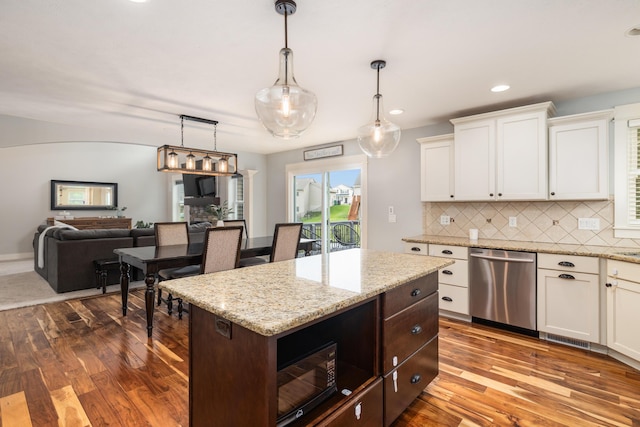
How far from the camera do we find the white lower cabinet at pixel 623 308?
243 cm

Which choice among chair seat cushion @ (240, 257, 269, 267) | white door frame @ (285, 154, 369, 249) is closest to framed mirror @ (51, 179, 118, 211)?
white door frame @ (285, 154, 369, 249)

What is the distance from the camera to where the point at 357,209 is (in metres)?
5.31

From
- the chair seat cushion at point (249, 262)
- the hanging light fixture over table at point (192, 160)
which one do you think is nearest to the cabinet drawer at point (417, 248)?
the chair seat cushion at point (249, 262)

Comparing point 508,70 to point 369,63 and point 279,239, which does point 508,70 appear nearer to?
point 369,63

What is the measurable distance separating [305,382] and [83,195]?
9643mm

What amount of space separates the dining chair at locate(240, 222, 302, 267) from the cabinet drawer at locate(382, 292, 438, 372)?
1817 mm

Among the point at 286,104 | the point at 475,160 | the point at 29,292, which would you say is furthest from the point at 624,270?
the point at 29,292

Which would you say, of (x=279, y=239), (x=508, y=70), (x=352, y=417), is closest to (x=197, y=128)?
(x=279, y=239)

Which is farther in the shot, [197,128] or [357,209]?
[357,209]

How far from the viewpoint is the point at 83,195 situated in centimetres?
854

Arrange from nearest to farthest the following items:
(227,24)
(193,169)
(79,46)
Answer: (227,24)
(79,46)
(193,169)

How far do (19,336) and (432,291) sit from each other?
378cm

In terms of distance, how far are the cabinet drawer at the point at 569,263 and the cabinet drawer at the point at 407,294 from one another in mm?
1542

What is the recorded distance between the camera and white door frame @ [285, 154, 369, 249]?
5.07 metres
